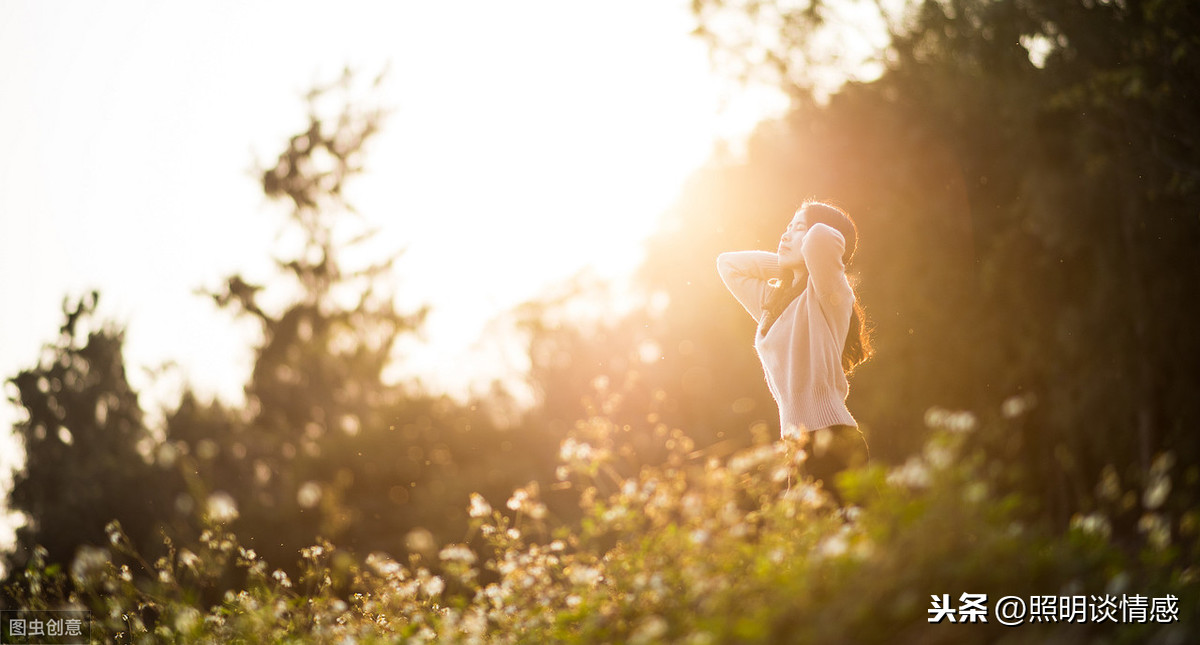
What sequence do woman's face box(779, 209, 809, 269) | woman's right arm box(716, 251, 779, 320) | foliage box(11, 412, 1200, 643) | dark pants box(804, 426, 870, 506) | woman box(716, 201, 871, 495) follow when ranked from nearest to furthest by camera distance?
1. foliage box(11, 412, 1200, 643)
2. dark pants box(804, 426, 870, 506)
3. woman box(716, 201, 871, 495)
4. woman's face box(779, 209, 809, 269)
5. woman's right arm box(716, 251, 779, 320)

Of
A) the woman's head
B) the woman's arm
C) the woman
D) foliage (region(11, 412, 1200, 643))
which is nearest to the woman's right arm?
the woman

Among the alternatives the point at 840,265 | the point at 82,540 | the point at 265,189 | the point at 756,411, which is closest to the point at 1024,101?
the point at 756,411

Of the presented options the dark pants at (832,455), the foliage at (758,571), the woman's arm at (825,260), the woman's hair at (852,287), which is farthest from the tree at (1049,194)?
the foliage at (758,571)

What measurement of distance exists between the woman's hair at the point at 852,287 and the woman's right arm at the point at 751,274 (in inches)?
3.3

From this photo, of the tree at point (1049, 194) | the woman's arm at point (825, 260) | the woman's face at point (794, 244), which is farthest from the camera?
the tree at point (1049, 194)

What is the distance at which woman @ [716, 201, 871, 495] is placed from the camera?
4980 millimetres

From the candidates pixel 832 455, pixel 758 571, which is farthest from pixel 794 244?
pixel 758 571

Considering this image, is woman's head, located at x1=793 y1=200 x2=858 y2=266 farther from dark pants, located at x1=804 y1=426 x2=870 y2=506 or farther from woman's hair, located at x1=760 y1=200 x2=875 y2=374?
dark pants, located at x1=804 y1=426 x2=870 y2=506

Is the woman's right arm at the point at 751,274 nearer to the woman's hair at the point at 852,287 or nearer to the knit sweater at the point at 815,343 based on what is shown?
the woman's hair at the point at 852,287

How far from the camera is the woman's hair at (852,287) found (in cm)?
553

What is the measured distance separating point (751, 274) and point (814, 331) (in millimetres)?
842

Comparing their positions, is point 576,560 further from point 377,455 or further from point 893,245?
point 377,455

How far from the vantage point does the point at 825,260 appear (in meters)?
5.11

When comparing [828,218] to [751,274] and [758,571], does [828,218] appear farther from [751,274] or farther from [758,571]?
[758,571]
